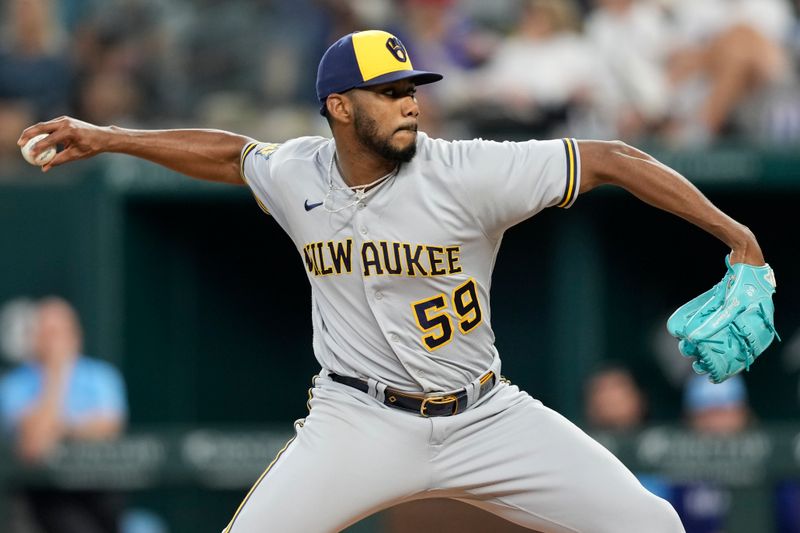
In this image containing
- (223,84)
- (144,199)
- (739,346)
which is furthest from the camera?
(223,84)

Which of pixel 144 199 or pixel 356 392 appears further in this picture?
pixel 144 199

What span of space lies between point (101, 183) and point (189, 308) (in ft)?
4.24

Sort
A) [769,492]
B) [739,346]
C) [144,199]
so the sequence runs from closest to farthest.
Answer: [739,346] → [769,492] → [144,199]

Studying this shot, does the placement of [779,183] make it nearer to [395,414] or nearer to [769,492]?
[769,492]

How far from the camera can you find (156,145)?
463 centimetres

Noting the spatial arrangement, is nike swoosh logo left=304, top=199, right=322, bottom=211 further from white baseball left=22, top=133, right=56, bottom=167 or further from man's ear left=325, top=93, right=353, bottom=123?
white baseball left=22, top=133, right=56, bottom=167

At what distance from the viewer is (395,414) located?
432 centimetres

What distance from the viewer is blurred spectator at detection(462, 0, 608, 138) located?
8.47 metres

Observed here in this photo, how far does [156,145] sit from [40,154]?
0.39 m

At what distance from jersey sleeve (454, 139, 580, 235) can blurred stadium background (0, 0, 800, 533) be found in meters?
3.15

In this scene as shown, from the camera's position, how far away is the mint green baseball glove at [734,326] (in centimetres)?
411

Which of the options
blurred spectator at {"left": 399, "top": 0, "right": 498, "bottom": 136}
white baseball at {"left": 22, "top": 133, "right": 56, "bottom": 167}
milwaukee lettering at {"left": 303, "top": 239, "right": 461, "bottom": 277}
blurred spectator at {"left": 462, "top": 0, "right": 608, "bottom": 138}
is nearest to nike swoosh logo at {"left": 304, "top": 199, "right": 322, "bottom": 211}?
milwaukee lettering at {"left": 303, "top": 239, "right": 461, "bottom": 277}

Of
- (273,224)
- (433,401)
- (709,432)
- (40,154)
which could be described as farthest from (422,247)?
(273,224)

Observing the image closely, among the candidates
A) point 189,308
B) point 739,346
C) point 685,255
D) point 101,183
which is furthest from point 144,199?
point 739,346
